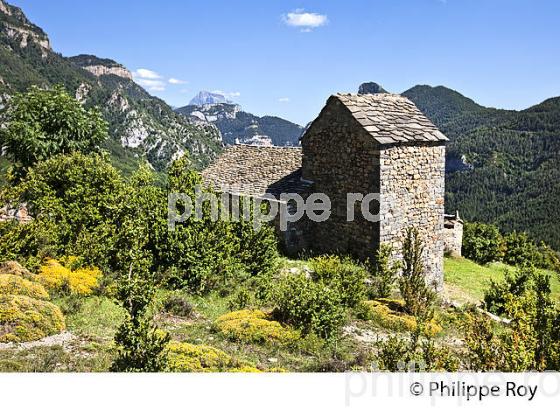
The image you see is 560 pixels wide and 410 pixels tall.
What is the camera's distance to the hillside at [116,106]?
82000 mm

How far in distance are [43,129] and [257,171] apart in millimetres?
8297

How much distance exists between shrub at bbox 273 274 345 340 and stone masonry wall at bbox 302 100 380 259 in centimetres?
557

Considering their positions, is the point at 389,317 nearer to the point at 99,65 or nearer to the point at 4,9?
the point at 4,9

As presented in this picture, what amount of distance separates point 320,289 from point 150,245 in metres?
5.14

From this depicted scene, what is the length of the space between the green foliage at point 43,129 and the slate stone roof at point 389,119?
30.8 ft

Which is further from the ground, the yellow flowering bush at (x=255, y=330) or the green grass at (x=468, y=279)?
the yellow flowering bush at (x=255, y=330)

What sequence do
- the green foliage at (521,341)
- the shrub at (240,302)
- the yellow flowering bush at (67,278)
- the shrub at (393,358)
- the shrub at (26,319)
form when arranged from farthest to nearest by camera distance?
1. the shrub at (240,302)
2. the yellow flowering bush at (67,278)
3. the shrub at (26,319)
4. the shrub at (393,358)
5. the green foliage at (521,341)

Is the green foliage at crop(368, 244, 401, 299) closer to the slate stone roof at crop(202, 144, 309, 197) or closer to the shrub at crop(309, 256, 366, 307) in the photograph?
the shrub at crop(309, 256, 366, 307)

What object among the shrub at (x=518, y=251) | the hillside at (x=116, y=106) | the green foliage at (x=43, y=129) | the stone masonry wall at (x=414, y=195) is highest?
the hillside at (x=116, y=106)

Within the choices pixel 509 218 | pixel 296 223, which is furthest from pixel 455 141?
pixel 296 223

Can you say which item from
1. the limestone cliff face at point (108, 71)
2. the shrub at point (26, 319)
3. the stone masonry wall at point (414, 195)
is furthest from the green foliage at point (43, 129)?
the limestone cliff face at point (108, 71)

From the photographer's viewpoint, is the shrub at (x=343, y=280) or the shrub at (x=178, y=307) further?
the shrub at (x=343, y=280)

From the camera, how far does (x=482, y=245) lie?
28938 millimetres

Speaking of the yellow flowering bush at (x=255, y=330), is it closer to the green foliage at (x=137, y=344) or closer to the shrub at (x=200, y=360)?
the shrub at (x=200, y=360)
